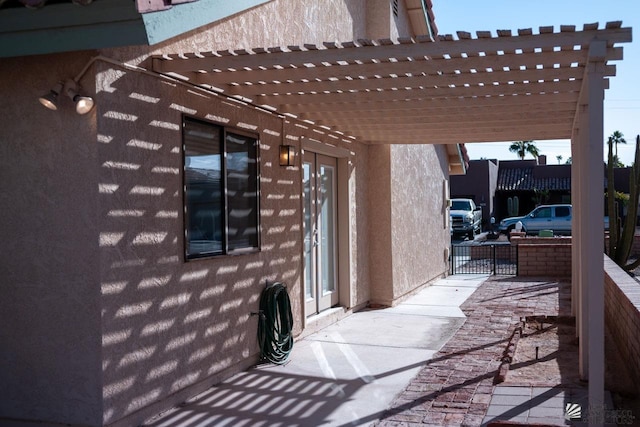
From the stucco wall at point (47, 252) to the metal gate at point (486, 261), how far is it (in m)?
13.3

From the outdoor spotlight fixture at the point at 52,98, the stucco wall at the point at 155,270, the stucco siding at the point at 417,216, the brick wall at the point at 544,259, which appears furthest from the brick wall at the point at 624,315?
the brick wall at the point at 544,259

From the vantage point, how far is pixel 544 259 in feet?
54.4

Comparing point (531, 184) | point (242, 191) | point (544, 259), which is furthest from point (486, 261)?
point (531, 184)

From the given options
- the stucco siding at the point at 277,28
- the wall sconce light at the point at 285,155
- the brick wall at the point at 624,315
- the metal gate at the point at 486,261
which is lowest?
the metal gate at the point at 486,261

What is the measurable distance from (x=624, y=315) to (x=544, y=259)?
977cm

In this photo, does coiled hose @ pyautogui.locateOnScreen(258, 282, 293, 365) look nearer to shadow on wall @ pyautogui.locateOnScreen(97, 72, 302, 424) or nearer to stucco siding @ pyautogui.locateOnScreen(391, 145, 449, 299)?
shadow on wall @ pyautogui.locateOnScreen(97, 72, 302, 424)

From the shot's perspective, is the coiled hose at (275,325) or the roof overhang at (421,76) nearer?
the roof overhang at (421,76)

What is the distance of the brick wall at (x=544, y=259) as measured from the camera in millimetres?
16406

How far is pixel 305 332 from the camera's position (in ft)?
30.7

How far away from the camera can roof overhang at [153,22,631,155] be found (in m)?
5.48

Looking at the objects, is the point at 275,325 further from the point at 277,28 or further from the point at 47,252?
the point at 277,28

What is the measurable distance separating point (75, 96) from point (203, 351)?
2775mm

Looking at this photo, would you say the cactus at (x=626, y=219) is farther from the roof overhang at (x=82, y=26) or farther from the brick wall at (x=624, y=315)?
the roof overhang at (x=82, y=26)

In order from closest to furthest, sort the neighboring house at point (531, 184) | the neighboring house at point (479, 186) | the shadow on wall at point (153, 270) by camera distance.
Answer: the shadow on wall at point (153, 270) < the neighboring house at point (479, 186) < the neighboring house at point (531, 184)
